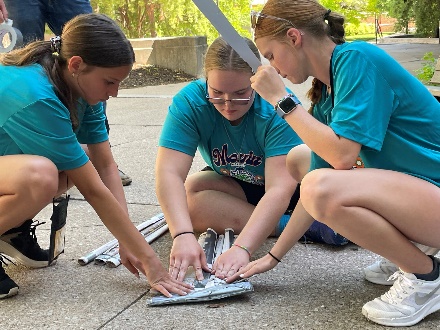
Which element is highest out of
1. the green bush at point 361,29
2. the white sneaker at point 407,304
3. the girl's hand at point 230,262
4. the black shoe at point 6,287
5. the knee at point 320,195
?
the knee at point 320,195

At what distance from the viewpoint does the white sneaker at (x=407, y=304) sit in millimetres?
2107

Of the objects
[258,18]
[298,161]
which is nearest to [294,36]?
[258,18]

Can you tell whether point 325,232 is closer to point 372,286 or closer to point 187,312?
point 372,286

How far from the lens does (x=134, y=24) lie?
12656 mm

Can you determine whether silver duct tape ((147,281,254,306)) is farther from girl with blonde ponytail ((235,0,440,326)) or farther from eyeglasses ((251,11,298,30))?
eyeglasses ((251,11,298,30))

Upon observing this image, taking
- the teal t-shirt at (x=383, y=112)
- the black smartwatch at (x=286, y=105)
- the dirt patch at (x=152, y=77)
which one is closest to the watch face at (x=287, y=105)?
the black smartwatch at (x=286, y=105)

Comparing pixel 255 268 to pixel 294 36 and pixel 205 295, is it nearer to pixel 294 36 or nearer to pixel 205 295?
pixel 205 295

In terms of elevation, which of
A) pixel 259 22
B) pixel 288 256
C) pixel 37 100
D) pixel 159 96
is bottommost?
pixel 159 96

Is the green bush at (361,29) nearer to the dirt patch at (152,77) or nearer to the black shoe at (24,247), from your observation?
the dirt patch at (152,77)

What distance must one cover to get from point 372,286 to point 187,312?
28.0 inches

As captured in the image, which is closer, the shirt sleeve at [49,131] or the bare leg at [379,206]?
the bare leg at [379,206]

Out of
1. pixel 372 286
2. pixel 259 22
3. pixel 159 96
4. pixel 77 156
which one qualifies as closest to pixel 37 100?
pixel 77 156

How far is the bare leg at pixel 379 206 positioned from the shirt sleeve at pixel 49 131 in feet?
2.84

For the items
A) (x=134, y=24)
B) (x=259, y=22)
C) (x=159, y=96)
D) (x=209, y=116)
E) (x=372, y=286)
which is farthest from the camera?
(x=134, y=24)
